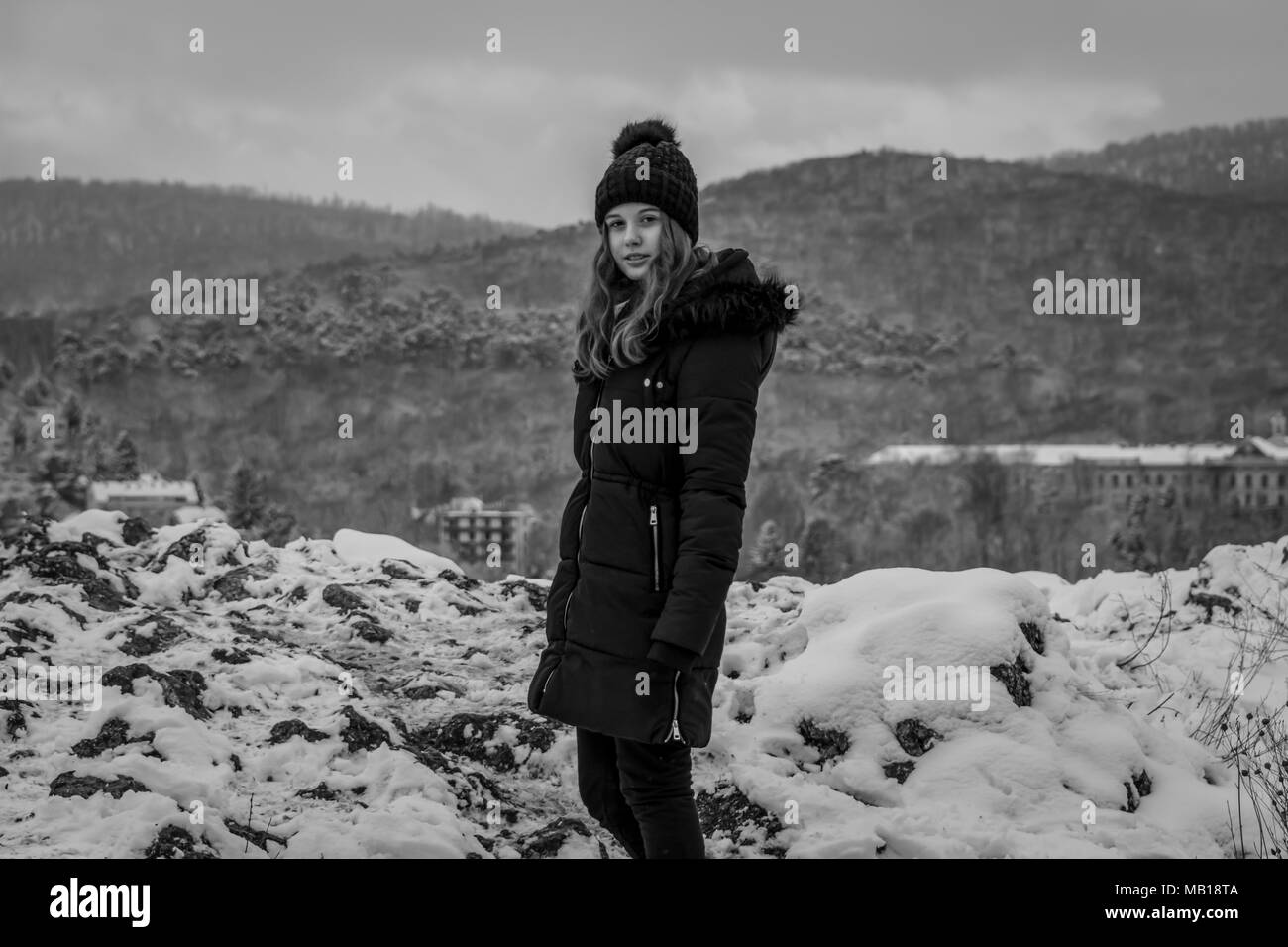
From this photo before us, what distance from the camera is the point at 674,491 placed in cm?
268

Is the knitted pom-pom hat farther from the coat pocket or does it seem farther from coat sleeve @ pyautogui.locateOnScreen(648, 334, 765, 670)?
the coat pocket

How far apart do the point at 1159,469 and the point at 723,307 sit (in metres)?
93.7

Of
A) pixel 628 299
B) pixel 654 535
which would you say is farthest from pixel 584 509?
pixel 628 299

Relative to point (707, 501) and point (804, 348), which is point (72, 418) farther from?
point (707, 501)

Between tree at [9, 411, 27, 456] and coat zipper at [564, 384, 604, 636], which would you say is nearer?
Result: coat zipper at [564, 384, 604, 636]

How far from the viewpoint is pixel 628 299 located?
290 centimetres

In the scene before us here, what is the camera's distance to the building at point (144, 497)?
2029 inches

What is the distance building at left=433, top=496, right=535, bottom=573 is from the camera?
63062 millimetres

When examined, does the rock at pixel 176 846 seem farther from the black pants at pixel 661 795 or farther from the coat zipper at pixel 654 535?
the coat zipper at pixel 654 535

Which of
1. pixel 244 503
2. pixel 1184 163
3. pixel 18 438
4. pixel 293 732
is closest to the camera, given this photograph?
pixel 293 732

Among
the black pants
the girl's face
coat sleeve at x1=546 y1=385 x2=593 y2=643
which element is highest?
the girl's face

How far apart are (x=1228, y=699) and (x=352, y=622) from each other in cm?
397

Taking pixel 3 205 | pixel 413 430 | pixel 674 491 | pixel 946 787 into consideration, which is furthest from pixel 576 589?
pixel 3 205

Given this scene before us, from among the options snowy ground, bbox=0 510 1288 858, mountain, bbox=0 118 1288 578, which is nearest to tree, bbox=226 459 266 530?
mountain, bbox=0 118 1288 578
